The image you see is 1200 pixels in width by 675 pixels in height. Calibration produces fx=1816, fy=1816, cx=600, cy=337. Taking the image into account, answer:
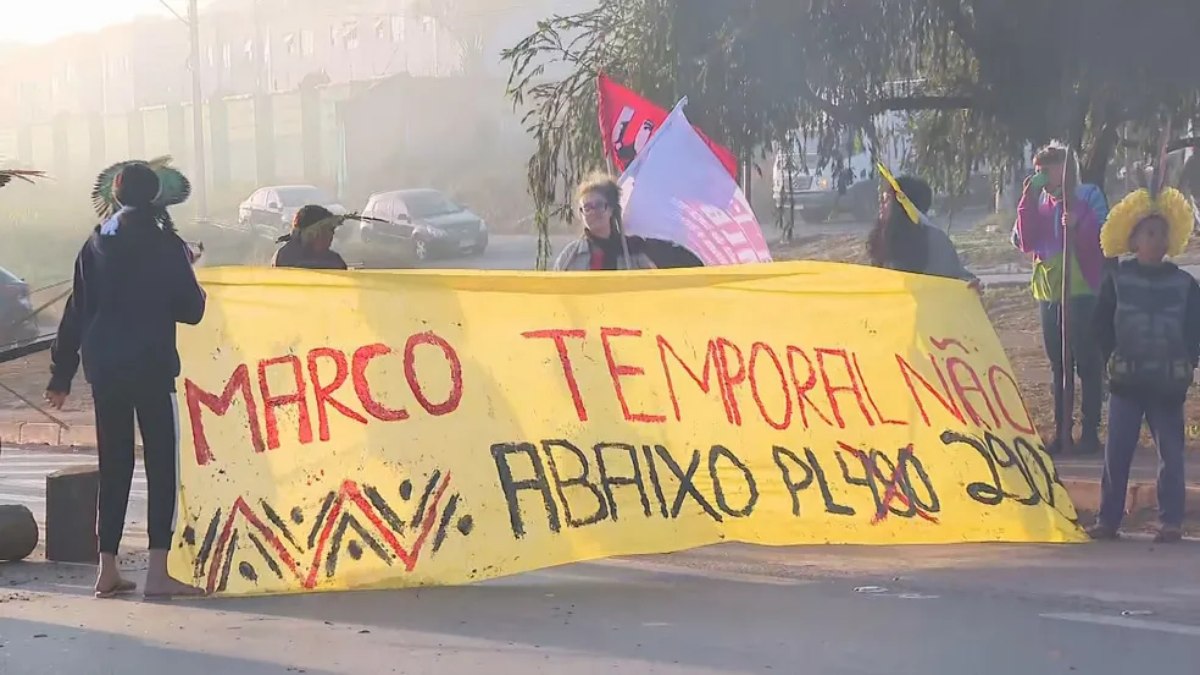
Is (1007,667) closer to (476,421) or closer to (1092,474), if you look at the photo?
(476,421)

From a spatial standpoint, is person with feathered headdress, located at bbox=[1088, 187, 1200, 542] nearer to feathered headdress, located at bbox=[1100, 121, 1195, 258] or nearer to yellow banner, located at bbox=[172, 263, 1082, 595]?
feathered headdress, located at bbox=[1100, 121, 1195, 258]

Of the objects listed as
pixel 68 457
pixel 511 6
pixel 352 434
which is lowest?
pixel 68 457

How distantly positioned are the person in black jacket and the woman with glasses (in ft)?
7.36

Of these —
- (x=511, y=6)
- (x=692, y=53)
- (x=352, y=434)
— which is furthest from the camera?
(x=511, y=6)

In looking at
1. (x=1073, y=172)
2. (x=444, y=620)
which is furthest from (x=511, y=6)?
(x=444, y=620)

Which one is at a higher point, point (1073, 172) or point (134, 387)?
point (1073, 172)

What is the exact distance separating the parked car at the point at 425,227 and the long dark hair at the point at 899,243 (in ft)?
83.1

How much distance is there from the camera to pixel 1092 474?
9.70 metres

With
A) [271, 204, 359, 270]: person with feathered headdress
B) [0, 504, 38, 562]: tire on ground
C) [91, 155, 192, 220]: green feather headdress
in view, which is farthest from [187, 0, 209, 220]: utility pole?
[91, 155, 192, 220]: green feather headdress

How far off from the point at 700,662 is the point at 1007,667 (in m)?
0.94

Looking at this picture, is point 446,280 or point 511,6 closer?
point 446,280

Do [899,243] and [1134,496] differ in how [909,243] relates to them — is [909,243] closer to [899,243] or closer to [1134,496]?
[899,243]

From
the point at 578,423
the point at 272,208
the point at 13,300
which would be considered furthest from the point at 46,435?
the point at 272,208

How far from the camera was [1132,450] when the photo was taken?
8.09 m
